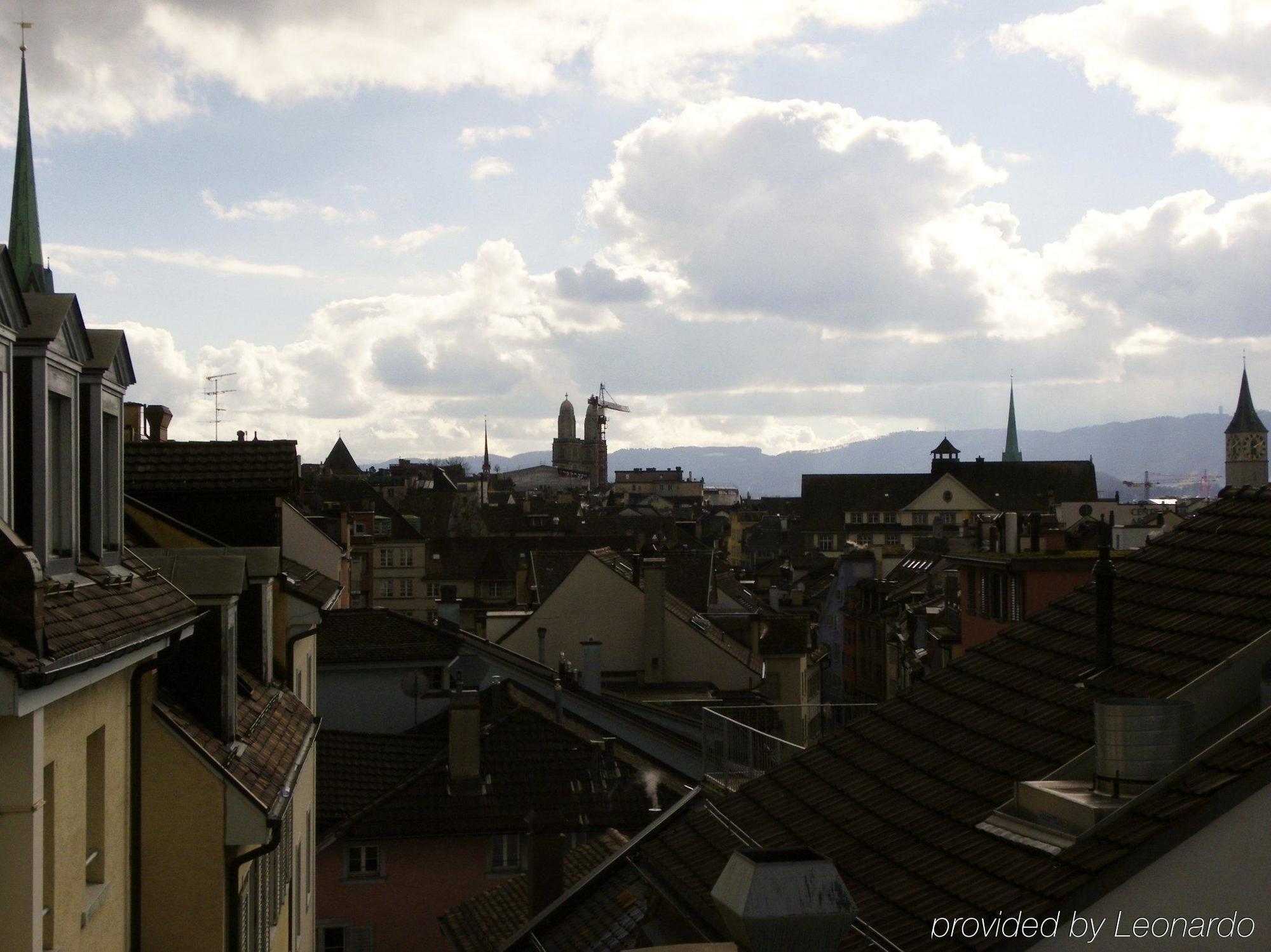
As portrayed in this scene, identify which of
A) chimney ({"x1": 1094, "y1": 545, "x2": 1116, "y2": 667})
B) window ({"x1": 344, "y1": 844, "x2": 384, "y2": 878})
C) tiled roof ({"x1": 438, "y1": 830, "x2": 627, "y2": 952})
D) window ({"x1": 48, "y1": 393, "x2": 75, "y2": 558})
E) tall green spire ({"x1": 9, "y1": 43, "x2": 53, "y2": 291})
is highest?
tall green spire ({"x1": 9, "y1": 43, "x2": 53, "y2": 291})

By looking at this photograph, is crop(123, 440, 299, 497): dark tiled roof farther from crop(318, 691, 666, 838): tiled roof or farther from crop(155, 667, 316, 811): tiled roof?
crop(318, 691, 666, 838): tiled roof

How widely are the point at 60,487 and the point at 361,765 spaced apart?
19.2m

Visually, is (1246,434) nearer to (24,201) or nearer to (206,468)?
(24,201)

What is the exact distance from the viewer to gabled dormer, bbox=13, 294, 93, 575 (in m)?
7.56

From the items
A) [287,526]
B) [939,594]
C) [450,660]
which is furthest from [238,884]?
[939,594]

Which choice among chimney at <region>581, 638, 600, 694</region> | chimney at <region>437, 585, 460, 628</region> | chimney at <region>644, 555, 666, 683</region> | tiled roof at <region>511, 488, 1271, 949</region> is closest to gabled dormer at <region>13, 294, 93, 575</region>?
tiled roof at <region>511, 488, 1271, 949</region>

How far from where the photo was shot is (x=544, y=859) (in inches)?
653

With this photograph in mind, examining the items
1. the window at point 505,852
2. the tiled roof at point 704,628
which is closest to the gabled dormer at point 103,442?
the window at point 505,852

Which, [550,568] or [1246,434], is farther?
[1246,434]

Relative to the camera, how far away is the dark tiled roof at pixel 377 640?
105 ft

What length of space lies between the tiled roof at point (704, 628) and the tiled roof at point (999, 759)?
3201 cm

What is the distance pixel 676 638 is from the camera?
43.1 m

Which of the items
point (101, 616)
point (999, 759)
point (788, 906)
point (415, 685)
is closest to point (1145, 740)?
point (999, 759)

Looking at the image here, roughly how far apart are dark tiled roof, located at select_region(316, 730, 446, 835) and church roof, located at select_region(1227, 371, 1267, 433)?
152705 mm
